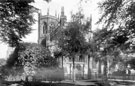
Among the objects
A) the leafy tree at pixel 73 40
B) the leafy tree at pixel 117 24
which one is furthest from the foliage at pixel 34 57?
the leafy tree at pixel 117 24

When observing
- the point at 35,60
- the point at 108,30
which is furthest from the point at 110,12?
the point at 35,60

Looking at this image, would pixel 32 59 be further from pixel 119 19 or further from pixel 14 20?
pixel 119 19

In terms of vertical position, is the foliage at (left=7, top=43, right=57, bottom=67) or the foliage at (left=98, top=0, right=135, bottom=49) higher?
the foliage at (left=98, top=0, right=135, bottom=49)

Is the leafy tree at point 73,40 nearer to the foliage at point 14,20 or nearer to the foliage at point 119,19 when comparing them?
the foliage at point 14,20

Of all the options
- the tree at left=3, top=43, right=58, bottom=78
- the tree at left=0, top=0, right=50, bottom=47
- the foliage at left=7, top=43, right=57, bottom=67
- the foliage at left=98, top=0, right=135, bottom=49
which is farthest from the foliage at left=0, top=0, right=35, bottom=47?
the foliage at left=98, top=0, right=135, bottom=49

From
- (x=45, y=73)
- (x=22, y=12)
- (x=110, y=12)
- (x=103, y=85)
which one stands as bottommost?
(x=103, y=85)

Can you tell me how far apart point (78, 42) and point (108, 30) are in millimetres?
12212

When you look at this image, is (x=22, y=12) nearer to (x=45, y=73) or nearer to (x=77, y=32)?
(x=45, y=73)

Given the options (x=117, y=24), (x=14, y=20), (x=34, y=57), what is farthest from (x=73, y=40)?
(x=117, y=24)

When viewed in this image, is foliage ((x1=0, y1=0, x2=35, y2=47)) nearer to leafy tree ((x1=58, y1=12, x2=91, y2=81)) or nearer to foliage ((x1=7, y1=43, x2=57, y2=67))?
foliage ((x1=7, y1=43, x2=57, y2=67))

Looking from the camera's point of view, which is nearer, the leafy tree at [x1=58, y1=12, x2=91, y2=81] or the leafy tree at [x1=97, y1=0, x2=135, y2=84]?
the leafy tree at [x1=97, y1=0, x2=135, y2=84]

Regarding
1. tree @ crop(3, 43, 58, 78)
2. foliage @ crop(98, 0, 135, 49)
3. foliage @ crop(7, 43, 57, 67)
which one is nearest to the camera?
foliage @ crop(98, 0, 135, 49)

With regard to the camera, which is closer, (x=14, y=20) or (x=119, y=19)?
(x=119, y=19)

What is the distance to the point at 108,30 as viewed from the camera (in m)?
10.6
